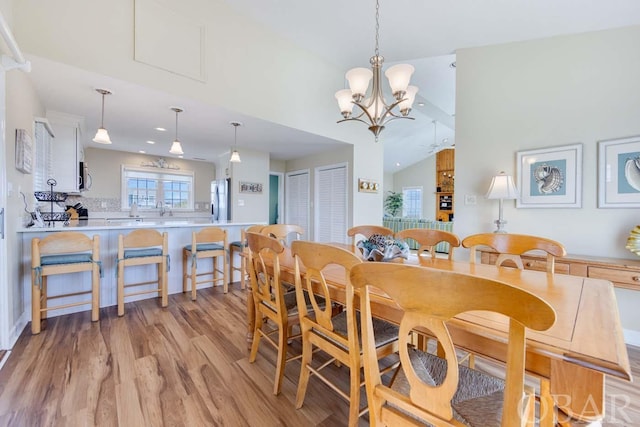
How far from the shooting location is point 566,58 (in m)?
2.61

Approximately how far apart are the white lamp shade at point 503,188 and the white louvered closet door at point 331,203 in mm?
2530

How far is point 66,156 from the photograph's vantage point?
3.41 metres

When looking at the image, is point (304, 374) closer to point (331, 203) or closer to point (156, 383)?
point (156, 383)

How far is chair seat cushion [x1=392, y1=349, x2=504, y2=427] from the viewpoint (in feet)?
2.72

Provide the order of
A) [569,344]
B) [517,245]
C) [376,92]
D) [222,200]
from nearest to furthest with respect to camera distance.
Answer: [569,344]
[517,245]
[376,92]
[222,200]

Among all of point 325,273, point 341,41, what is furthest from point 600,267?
point 341,41

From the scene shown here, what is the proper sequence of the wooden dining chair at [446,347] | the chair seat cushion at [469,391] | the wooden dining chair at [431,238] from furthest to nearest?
the wooden dining chair at [431,238], the chair seat cushion at [469,391], the wooden dining chair at [446,347]

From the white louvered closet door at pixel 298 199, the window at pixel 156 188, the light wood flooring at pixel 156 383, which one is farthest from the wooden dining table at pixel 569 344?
the window at pixel 156 188

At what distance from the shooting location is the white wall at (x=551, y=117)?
2.36m

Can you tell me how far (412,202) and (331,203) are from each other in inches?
292

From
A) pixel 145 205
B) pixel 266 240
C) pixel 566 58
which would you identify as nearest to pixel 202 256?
pixel 266 240

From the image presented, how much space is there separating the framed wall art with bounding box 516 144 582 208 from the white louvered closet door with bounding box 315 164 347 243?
2699 millimetres

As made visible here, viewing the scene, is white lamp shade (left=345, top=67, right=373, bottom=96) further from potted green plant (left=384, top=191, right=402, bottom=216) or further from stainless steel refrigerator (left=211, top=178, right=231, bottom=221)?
potted green plant (left=384, top=191, right=402, bottom=216)

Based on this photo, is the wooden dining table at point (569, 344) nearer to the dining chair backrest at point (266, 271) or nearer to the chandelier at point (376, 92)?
the dining chair backrest at point (266, 271)
